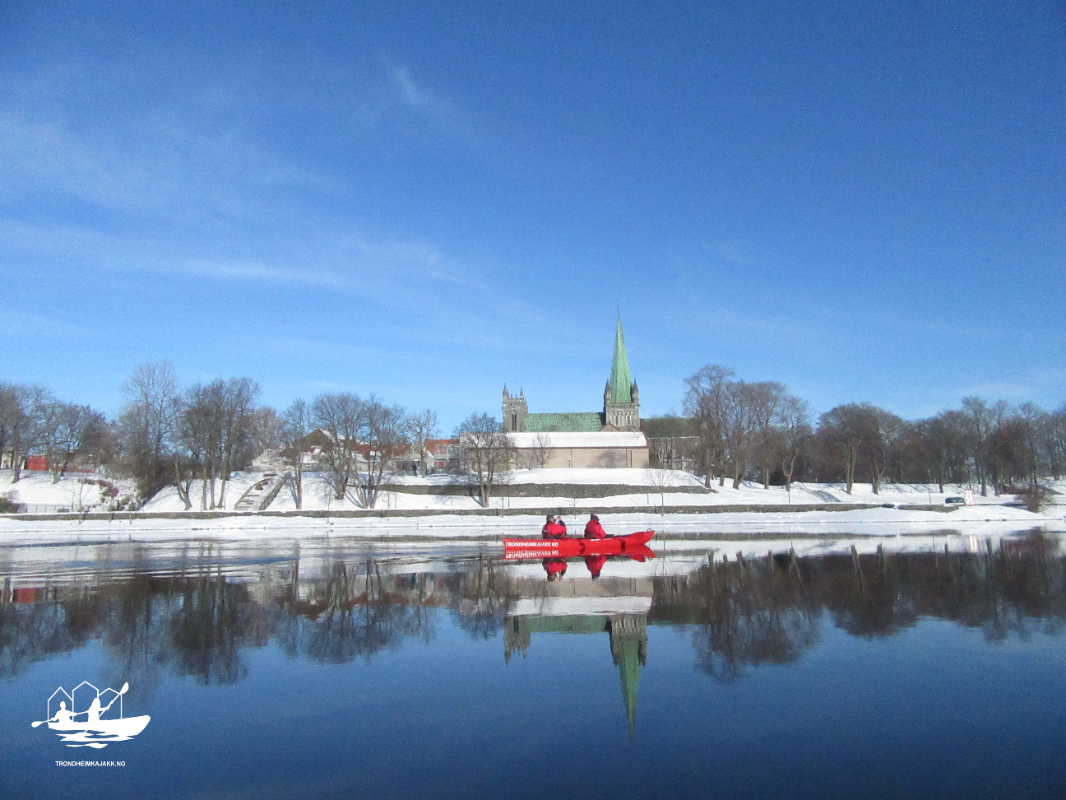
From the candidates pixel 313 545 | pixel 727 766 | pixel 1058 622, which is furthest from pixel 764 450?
pixel 727 766

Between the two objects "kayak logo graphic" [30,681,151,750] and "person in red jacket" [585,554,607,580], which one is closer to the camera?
"kayak logo graphic" [30,681,151,750]

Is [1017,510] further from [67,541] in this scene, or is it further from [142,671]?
[67,541]

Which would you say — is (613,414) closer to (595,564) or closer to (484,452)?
(484,452)

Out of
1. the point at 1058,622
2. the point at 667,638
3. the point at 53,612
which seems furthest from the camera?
the point at 53,612

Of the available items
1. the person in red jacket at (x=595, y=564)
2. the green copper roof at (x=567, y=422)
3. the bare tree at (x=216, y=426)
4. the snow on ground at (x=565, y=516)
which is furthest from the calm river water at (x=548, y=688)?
the green copper roof at (x=567, y=422)

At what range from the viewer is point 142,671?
40.8ft

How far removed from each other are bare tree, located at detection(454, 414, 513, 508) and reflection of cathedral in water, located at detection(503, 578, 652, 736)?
1774 inches

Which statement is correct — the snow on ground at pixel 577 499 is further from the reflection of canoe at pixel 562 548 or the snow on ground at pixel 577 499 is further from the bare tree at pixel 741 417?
the reflection of canoe at pixel 562 548

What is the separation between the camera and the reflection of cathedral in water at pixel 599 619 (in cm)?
1281

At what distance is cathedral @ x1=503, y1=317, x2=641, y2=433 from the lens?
115562 mm

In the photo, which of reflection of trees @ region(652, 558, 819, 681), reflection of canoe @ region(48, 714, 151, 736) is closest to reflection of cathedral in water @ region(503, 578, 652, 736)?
reflection of trees @ region(652, 558, 819, 681)

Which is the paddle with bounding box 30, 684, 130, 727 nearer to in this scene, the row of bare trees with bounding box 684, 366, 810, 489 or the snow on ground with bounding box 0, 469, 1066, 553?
the snow on ground with bounding box 0, 469, 1066, 553

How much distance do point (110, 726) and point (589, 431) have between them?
332ft

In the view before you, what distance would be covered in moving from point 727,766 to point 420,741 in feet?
12.5
